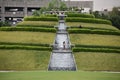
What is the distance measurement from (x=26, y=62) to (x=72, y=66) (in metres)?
5.11

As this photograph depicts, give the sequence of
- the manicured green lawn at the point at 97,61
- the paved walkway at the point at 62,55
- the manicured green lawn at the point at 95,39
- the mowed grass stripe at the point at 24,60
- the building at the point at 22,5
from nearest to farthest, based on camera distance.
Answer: the mowed grass stripe at the point at 24,60 → the manicured green lawn at the point at 97,61 → the paved walkway at the point at 62,55 → the manicured green lawn at the point at 95,39 → the building at the point at 22,5

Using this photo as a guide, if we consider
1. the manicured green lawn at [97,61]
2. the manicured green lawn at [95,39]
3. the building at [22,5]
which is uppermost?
the building at [22,5]

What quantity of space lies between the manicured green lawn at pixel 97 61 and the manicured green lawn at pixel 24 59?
3.77 m

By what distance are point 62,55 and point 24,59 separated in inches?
241

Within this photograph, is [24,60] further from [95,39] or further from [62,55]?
[95,39]

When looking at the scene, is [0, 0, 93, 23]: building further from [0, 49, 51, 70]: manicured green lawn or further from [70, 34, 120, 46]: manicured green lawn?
[0, 49, 51, 70]: manicured green lawn

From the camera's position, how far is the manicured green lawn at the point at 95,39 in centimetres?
6194

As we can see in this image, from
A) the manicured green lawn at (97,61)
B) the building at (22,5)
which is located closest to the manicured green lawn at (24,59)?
the manicured green lawn at (97,61)

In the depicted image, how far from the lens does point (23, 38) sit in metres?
63.5

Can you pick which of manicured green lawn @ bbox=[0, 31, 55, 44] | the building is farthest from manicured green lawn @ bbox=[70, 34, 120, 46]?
the building

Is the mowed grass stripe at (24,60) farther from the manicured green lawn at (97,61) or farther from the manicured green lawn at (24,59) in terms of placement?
the manicured green lawn at (97,61)

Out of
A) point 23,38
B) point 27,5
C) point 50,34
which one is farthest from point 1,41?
point 27,5

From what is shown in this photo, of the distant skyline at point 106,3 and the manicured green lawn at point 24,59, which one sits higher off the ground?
the distant skyline at point 106,3

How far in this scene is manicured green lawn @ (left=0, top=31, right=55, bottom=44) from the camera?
205 ft
